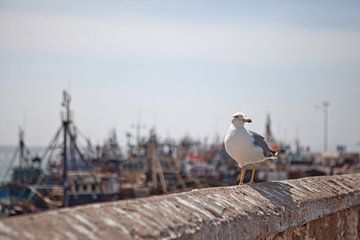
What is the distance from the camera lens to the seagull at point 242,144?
6309 mm

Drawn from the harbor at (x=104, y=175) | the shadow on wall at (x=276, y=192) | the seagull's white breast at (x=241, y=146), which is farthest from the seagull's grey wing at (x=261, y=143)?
the harbor at (x=104, y=175)

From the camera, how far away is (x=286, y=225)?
474cm

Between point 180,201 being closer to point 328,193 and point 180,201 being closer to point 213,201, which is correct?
point 213,201

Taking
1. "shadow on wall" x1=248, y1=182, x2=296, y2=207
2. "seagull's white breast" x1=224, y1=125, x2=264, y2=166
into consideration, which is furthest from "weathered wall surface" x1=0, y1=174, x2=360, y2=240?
"seagull's white breast" x1=224, y1=125, x2=264, y2=166

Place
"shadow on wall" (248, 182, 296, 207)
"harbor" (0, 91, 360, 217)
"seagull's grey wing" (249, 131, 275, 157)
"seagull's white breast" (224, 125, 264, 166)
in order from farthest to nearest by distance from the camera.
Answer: "harbor" (0, 91, 360, 217)
"seagull's grey wing" (249, 131, 275, 157)
"seagull's white breast" (224, 125, 264, 166)
"shadow on wall" (248, 182, 296, 207)

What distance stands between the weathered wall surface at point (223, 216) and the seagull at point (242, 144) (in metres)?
0.67

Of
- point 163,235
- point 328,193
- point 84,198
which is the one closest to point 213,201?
point 163,235

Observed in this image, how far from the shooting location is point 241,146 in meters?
6.30

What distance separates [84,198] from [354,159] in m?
38.2

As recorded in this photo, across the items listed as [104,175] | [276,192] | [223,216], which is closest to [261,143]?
[276,192]

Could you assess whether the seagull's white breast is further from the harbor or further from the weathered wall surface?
the harbor

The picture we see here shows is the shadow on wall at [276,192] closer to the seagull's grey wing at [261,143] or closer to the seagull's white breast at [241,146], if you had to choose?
the seagull's white breast at [241,146]

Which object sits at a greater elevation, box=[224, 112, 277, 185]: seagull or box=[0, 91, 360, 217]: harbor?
box=[224, 112, 277, 185]: seagull

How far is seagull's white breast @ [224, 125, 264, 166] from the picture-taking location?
630 centimetres
